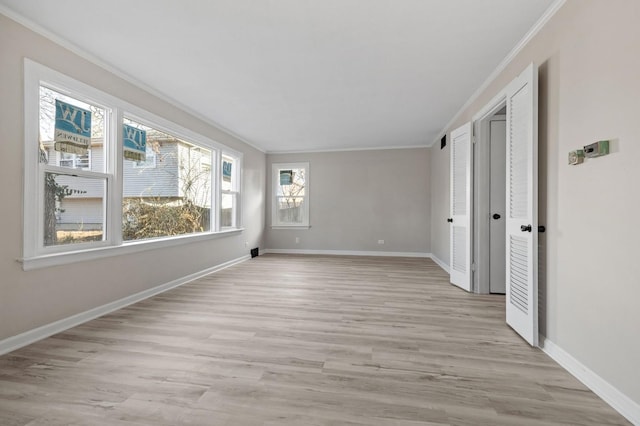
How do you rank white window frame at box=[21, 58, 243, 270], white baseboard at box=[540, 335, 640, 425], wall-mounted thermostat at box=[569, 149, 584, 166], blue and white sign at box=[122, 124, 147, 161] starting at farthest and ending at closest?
blue and white sign at box=[122, 124, 147, 161]
white window frame at box=[21, 58, 243, 270]
wall-mounted thermostat at box=[569, 149, 584, 166]
white baseboard at box=[540, 335, 640, 425]

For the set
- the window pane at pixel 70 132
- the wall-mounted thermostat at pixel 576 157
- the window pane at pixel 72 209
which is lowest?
the window pane at pixel 72 209

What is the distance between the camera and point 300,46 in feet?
Answer: 8.28

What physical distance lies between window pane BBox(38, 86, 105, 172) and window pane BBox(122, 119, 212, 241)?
Answer: 0.38 m

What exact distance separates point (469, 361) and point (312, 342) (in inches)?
46.5

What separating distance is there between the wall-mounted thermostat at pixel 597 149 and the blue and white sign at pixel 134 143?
4.17 meters

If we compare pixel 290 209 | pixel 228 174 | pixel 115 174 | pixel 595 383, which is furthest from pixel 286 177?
pixel 595 383

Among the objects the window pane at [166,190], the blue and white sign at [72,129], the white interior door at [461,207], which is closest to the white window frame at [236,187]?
the window pane at [166,190]

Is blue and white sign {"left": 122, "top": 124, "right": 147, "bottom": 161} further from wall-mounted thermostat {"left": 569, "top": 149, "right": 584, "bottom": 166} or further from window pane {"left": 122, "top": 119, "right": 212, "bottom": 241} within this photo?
wall-mounted thermostat {"left": 569, "top": 149, "right": 584, "bottom": 166}

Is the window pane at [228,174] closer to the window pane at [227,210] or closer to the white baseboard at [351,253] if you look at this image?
the window pane at [227,210]

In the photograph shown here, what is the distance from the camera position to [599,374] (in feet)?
5.37

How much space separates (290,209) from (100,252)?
4.60 meters

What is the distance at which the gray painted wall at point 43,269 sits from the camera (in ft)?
6.95

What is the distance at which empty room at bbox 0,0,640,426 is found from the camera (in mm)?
1552

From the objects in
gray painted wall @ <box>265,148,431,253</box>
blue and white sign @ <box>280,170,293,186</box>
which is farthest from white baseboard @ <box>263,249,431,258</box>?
blue and white sign @ <box>280,170,293,186</box>
